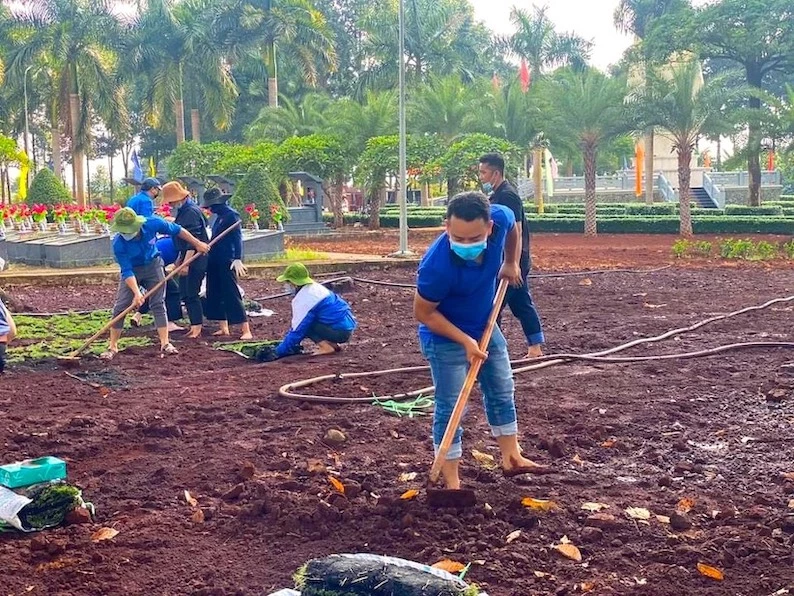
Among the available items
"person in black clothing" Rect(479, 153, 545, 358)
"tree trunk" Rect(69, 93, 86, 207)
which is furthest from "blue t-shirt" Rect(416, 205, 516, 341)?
"tree trunk" Rect(69, 93, 86, 207)

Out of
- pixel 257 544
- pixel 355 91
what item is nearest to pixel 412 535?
pixel 257 544

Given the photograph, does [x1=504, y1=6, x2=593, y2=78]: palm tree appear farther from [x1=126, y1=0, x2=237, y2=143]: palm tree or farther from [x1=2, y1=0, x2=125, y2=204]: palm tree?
[x1=2, y1=0, x2=125, y2=204]: palm tree

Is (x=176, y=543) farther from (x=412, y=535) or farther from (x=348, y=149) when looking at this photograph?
(x=348, y=149)

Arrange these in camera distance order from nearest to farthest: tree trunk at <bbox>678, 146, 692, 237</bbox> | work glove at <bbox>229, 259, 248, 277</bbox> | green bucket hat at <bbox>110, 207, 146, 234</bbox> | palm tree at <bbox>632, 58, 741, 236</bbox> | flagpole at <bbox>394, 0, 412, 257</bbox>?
green bucket hat at <bbox>110, 207, 146, 234</bbox>, work glove at <bbox>229, 259, 248, 277</bbox>, flagpole at <bbox>394, 0, 412, 257</bbox>, palm tree at <bbox>632, 58, 741, 236</bbox>, tree trunk at <bbox>678, 146, 692, 237</bbox>

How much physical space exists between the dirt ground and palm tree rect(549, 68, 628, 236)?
64.0ft

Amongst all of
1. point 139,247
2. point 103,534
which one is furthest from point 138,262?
point 103,534

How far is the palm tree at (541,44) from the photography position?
47094 mm

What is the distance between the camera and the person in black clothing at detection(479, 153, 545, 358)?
7.02 m

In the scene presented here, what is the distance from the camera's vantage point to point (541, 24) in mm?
47094

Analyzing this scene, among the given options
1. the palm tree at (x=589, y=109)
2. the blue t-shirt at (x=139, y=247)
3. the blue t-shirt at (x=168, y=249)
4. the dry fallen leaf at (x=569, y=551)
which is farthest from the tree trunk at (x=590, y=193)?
the dry fallen leaf at (x=569, y=551)

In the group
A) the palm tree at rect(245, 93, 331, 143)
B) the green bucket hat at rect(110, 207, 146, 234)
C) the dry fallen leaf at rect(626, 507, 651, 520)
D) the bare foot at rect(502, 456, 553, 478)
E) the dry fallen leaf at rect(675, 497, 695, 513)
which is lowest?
the dry fallen leaf at rect(675, 497, 695, 513)

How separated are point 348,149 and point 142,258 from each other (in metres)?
25.1

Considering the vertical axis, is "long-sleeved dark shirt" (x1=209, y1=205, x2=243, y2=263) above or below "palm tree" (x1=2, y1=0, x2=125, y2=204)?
below

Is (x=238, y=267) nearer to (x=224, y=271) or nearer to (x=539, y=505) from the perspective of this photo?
(x=224, y=271)
